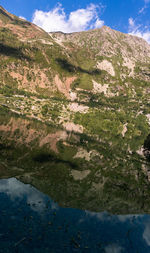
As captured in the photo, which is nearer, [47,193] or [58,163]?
[47,193]

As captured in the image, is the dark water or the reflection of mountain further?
the reflection of mountain

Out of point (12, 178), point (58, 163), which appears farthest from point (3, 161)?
point (58, 163)

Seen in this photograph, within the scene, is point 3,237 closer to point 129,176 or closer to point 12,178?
point 12,178

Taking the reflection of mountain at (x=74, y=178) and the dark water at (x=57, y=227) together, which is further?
the reflection of mountain at (x=74, y=178)

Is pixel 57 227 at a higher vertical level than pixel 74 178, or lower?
lower

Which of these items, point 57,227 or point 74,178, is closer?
point 57,227

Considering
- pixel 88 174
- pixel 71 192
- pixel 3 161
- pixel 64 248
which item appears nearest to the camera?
pixel 64 248

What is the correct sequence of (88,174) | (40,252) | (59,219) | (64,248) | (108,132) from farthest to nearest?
(108,132)
(88,174)
(59,219)
(64,248)
(40,252)

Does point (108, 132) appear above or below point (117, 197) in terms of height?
above
